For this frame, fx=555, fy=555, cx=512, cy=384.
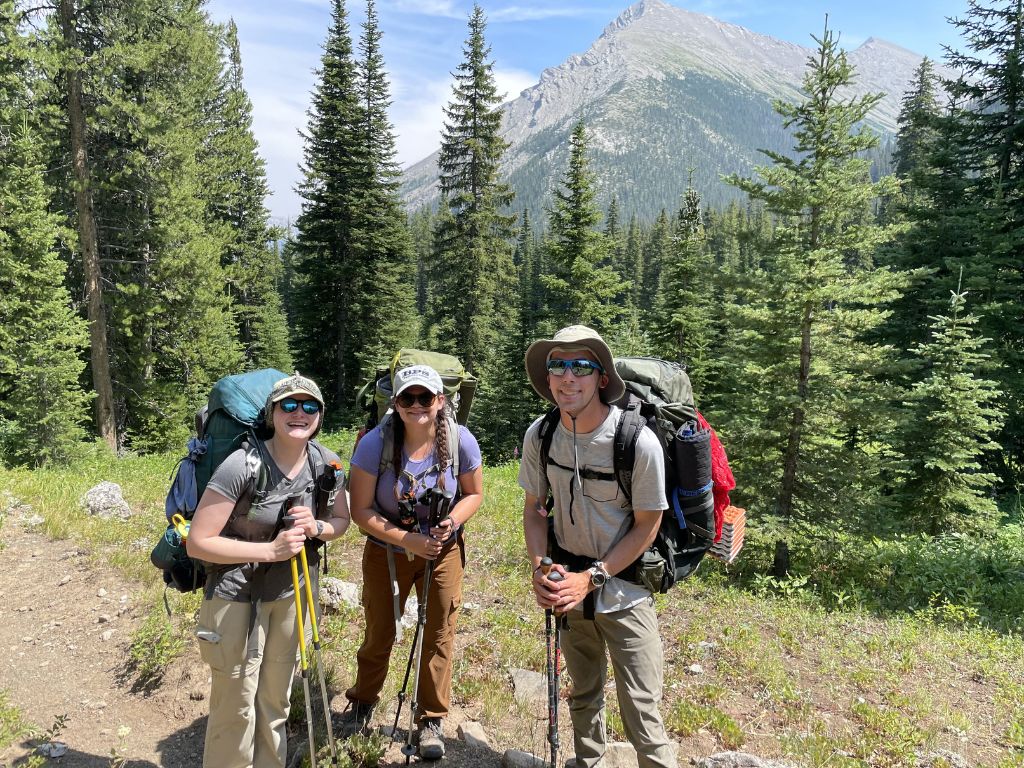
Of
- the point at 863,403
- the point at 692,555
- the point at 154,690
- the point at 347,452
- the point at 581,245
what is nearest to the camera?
the point at 692,555

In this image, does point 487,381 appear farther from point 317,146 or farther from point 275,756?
point 275,756

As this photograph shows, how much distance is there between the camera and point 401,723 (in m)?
4.03

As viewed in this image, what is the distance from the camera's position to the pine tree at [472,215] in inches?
964

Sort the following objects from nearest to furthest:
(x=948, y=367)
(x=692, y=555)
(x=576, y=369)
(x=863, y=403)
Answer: (x=576, y=369) < (x=692, y=555) < (x=863, y=403) < (x=948, y=367)

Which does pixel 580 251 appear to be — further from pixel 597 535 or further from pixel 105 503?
pixel 597 535

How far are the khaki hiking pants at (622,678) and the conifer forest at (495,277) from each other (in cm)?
A: 677

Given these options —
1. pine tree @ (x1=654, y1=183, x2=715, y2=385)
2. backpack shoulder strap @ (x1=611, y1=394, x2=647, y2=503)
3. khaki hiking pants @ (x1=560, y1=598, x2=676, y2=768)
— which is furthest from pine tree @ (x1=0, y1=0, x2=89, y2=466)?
pine tree @ (x1=654, y1=183, x2=715, y2=385)

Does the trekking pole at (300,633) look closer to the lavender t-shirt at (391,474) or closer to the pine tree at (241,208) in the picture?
the lavender t-shirt at (391,474)

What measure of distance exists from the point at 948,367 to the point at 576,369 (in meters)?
13.4

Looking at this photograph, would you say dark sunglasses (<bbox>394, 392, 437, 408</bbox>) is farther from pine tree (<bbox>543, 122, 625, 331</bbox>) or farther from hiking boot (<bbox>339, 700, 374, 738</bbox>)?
pine tree (<bbox>543, 122, 625, 331</bbox>)

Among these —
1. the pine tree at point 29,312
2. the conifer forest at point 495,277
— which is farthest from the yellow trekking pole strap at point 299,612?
the pine tree at point 29,312

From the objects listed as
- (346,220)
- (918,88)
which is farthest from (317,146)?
(918,88)

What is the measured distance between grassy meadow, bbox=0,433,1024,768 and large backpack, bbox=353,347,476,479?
2188mm

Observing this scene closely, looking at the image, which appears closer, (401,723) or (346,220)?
(401,723)
